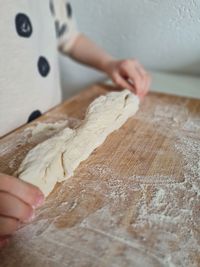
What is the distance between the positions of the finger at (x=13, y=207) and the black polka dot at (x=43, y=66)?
36 centimetres

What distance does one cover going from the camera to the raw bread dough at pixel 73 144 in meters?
0.42

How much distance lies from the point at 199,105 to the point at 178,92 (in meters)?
0.08

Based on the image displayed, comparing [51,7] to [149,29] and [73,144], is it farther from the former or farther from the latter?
[73,144]

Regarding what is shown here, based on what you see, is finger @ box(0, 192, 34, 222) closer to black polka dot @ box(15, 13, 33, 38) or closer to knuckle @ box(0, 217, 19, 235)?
knuckle @ box(0, 217, 19, 235)

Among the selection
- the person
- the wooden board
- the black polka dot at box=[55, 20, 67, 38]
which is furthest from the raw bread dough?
the black polka dot at box=[55, 20, 67, 38]

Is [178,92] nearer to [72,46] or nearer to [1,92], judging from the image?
[72,46]

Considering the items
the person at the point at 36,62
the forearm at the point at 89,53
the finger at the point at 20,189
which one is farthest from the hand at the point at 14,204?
the forearm at the point at 89,53

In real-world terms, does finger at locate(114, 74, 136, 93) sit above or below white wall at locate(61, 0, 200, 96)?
below

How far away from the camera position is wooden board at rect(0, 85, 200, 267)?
1.11 feet

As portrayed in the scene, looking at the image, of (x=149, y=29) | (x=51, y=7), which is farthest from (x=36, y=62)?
(x=149, y=29)

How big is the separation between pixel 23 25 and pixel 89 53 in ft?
0.78

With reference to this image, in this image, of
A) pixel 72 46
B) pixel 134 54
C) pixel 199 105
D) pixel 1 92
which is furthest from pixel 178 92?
pixel 1 92

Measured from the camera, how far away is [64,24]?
77 centimetres

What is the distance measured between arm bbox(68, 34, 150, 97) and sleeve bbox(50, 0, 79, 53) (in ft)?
0.05
